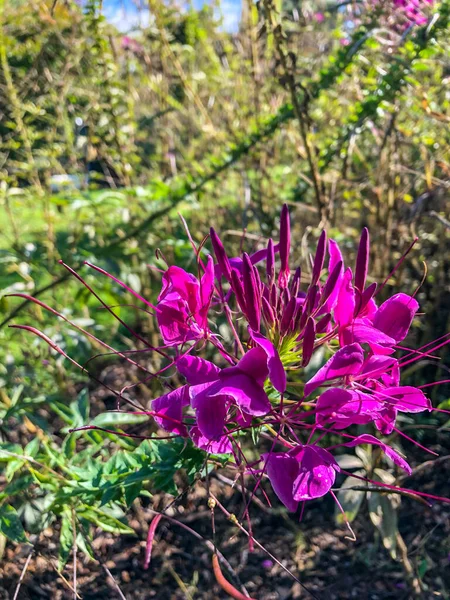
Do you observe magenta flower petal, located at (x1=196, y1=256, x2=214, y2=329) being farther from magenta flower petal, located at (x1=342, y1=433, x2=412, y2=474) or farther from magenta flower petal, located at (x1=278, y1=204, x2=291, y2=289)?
magenta flower petal, located at (x1=342, y1=433, x2=412, y2=474)

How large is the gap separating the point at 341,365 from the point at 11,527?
754mm

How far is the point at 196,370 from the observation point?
768 millimetres

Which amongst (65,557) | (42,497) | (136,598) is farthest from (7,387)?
(65,557)

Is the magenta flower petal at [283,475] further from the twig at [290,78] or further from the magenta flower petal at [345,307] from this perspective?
the twig at [290,78]

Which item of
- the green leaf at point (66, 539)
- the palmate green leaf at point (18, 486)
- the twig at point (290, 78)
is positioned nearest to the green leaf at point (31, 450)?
the palmate green leaf at point (18, 486)

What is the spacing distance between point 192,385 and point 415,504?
1.41m

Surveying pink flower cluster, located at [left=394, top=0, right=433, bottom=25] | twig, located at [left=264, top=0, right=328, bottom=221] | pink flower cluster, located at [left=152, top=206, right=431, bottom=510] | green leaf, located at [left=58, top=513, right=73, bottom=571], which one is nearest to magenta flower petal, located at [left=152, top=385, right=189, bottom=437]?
pink flower cluster, located at [left=152, top=206, right=431, bottom=510]

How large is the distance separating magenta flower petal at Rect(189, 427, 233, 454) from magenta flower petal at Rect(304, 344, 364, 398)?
135 mm

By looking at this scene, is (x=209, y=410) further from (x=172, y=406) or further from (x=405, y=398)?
(x=405, y=398)

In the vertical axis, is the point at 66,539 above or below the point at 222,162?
below

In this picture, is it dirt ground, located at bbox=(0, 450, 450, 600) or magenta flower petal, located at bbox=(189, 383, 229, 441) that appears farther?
dirt ground, located at bbox=(0, 450, 450, 600)

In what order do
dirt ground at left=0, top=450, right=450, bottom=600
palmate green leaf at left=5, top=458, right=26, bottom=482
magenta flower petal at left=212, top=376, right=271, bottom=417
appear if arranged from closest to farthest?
magenta flower petal at left=212, top=376, right=271, bottom=417
palmate green leaf at left=5, top=458, right=26, bottom=482
dirt ground at left=0, top=450, right=450, bottom=600

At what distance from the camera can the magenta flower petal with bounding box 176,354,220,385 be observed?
760mm

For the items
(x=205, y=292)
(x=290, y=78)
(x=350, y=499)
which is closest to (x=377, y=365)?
(x=205, y=292)
